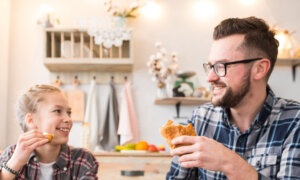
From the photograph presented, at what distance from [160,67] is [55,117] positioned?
2.06 meters

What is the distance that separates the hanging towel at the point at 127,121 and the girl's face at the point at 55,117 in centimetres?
185

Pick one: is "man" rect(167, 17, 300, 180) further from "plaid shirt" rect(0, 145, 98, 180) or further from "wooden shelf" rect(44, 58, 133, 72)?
"wooden shelf" rect(44, 58, 133, 72)

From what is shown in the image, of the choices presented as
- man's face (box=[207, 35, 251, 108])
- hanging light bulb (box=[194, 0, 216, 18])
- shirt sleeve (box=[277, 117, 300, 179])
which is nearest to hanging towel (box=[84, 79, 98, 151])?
hanging light bulb (box=[194, 0, 216, 18])

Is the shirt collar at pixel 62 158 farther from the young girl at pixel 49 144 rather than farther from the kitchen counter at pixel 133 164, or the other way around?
the kitchen counter at pixel 133 164

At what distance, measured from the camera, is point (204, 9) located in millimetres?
4094

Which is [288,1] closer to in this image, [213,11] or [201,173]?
[213,11]

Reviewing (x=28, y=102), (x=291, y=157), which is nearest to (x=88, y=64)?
(x=28, y=102)

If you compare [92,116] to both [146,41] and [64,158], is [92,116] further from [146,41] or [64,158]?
[64,158]

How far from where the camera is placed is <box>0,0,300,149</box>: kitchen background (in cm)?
391

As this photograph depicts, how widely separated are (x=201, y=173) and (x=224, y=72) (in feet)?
1.48

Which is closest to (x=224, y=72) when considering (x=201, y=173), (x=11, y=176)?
(x=201, y=173)

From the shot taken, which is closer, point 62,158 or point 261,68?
point 261,68

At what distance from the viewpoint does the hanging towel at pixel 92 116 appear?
3.75m

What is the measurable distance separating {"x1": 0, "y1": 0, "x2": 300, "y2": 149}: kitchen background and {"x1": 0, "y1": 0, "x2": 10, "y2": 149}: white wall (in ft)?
0.04
